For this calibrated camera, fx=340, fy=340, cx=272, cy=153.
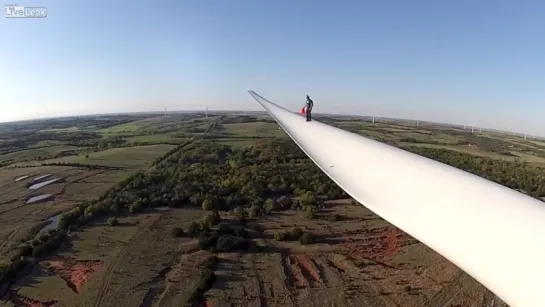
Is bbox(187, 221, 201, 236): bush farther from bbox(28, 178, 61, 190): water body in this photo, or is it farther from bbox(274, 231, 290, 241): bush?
bbox(28, 178, 61, 190): water body

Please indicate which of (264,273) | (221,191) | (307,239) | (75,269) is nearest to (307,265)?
(264,273)

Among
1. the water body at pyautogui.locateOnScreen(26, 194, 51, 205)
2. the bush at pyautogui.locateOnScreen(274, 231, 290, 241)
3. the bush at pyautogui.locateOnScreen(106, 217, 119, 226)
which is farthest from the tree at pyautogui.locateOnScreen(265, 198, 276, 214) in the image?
the water body at pyautogui.locateOnScreen(26, 194, 51, 205)

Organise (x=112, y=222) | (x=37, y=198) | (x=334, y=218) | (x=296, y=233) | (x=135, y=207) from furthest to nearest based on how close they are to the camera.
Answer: (x=37, y=198) → (x=135, y=207) → (x=334, y=218) → (x=112, y=222) → (x=296, y=233)

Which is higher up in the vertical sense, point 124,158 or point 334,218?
point 124,158

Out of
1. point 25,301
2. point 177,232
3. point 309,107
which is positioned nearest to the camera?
point 309,107

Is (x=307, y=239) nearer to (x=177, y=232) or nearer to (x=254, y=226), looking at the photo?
(x=254, y=226)

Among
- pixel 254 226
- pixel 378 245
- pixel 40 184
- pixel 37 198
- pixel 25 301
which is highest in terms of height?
pixel 378 245

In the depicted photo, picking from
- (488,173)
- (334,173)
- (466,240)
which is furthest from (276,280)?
(488,173)
